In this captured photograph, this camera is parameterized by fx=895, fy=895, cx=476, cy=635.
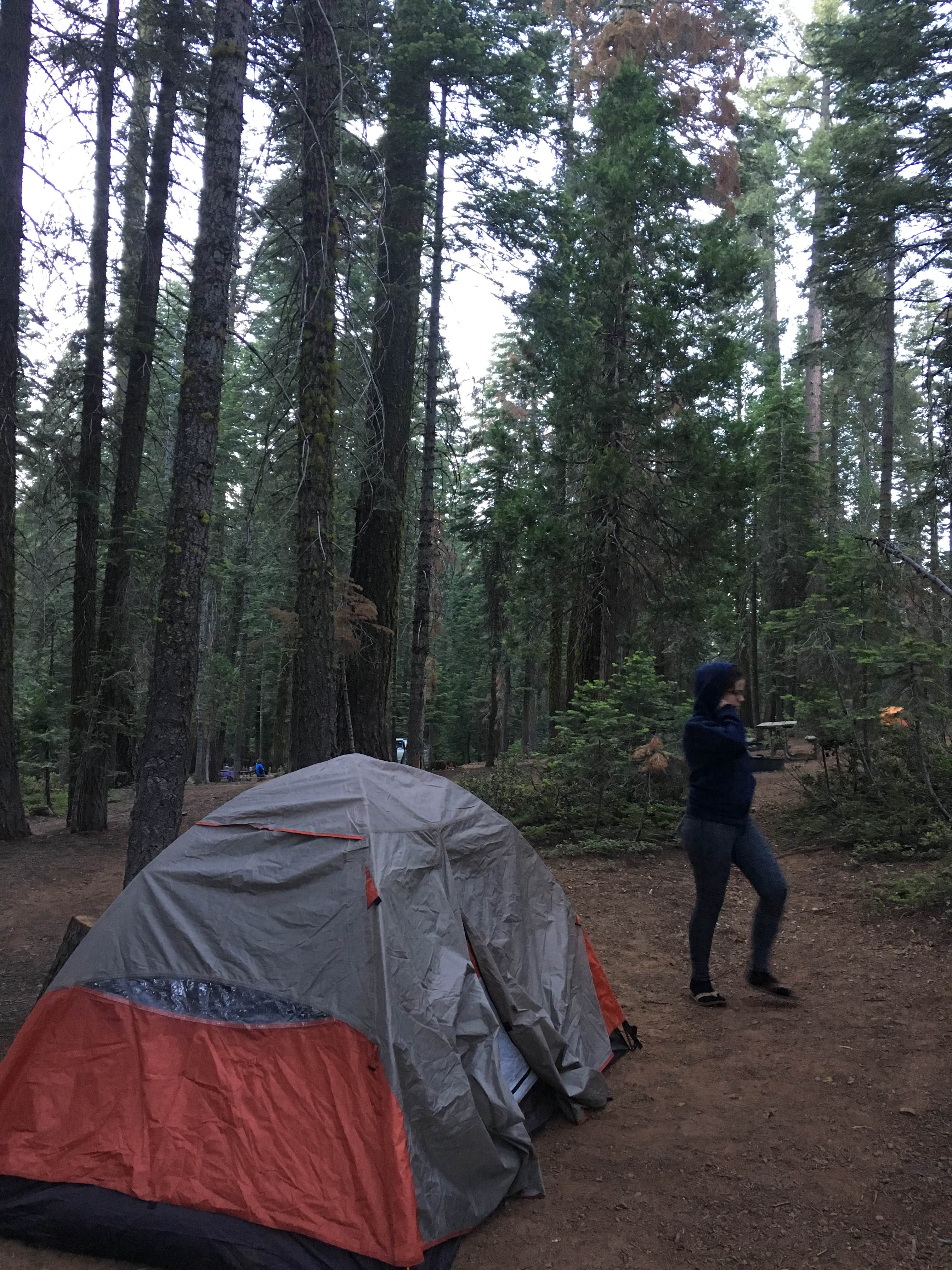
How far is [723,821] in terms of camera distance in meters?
5.27

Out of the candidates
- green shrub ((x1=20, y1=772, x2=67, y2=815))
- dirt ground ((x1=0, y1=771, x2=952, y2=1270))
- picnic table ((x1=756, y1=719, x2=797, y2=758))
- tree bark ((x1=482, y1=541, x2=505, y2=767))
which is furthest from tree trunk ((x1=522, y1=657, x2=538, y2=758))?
dirt ground ((x1=0, y1=771, x2=952, y2=1270))

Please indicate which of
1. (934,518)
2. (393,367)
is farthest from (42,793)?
(934,518)

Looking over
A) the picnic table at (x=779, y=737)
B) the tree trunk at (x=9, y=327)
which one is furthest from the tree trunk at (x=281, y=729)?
the tree trunk at (x=9, y=327)

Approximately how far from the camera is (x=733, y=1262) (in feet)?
10.5

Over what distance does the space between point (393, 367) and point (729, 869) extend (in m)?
7.60

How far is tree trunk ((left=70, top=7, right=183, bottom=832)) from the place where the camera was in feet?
37.9

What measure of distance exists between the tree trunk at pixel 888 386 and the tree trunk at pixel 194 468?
388 inches

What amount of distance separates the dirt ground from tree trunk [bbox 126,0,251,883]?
1726 millimetres

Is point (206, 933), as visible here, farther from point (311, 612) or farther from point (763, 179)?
point (763, 179)

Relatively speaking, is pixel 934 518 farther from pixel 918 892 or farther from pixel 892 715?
pixel 918 892

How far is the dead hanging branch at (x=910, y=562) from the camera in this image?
27.2ft

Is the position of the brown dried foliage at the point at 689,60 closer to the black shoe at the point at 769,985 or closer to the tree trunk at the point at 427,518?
the tree trunk at the point at 427,518

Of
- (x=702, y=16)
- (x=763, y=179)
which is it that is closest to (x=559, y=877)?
(x=702, y=16)

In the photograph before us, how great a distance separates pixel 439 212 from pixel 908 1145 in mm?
12583
